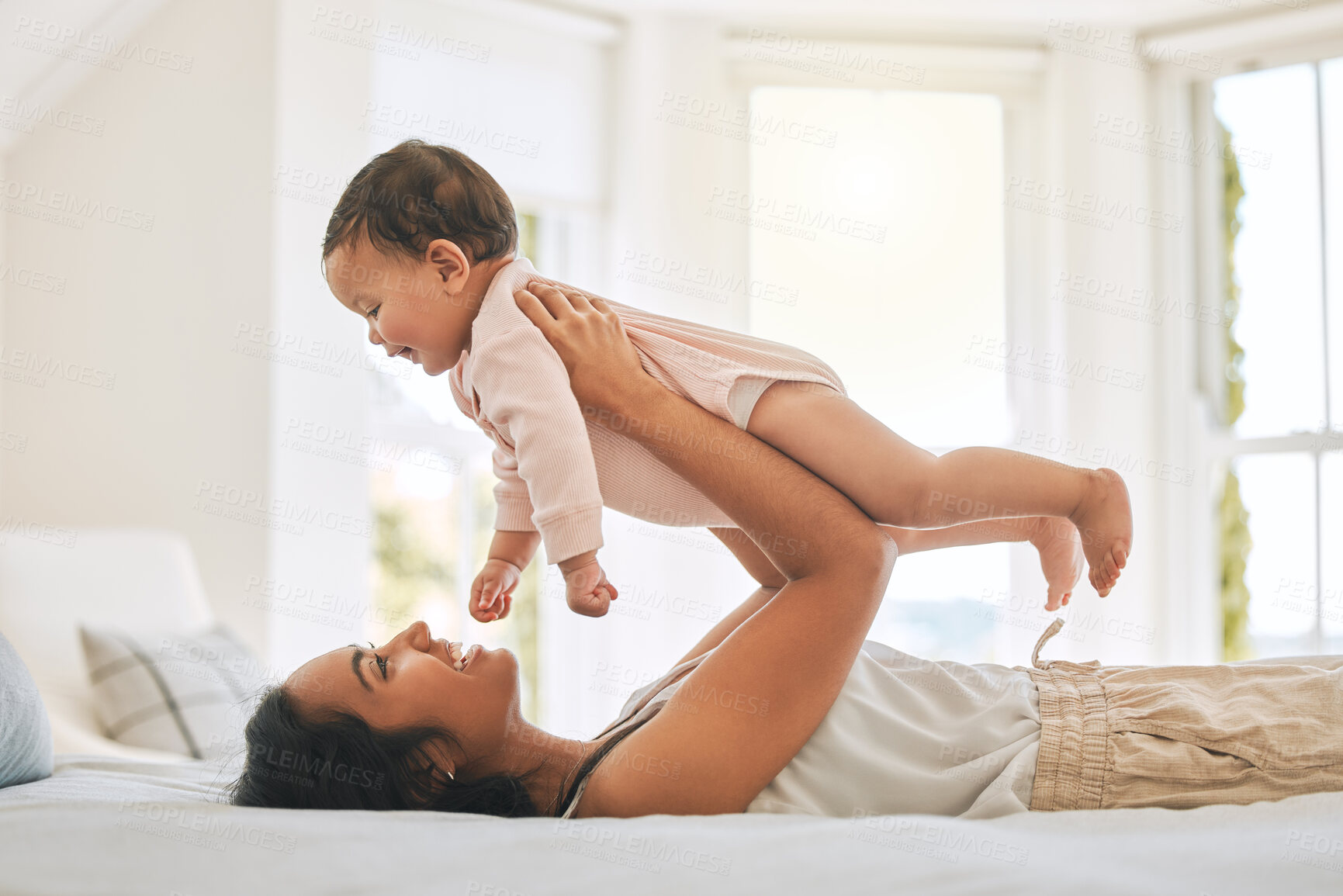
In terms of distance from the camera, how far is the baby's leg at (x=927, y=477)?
1.21 meters

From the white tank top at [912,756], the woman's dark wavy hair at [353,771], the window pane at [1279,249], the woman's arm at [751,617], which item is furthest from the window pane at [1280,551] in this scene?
the woman's dark wavy hair at [353,771]

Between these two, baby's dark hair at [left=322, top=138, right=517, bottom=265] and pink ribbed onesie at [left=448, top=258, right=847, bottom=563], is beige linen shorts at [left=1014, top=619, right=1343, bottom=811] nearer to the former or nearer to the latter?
pink ribbed onesie at [left=448, top=258, right=847, bottom=563]

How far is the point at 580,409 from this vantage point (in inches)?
49.6

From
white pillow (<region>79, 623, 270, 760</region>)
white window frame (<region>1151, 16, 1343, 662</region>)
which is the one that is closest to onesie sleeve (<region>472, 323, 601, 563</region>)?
white pillow (<region>79, 623, 270, 760</region>)

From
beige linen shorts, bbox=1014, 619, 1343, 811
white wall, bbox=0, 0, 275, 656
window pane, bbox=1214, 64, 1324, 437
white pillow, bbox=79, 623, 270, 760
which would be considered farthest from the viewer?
window pane, bbox=1214, 64, 1324, 437

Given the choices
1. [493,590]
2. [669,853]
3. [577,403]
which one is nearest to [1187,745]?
[669,853]

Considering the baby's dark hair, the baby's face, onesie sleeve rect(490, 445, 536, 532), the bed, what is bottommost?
the bed

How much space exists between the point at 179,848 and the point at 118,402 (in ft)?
8.17

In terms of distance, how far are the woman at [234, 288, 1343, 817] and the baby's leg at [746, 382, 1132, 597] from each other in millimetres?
37

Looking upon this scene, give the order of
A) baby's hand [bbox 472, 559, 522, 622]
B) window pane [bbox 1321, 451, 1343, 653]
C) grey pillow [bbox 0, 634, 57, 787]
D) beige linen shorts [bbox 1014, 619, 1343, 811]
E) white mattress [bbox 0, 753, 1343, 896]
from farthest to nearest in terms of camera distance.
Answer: window pane [bbox 1321, 451, 1343, 653]
baby's hand [bbox 472, 559, 522, 622]
grey pillow [bbox 0, 634, 57, 787]
beige linen shorts [bbox 1014, 619, 1343, 811]
white mattress [bbox 0, 753, 1343, 896]

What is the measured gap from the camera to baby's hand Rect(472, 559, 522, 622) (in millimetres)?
1426

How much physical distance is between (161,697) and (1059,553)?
175 centimetres

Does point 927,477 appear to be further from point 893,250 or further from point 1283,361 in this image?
point 1283,361

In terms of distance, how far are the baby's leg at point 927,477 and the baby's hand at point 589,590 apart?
0.27m
